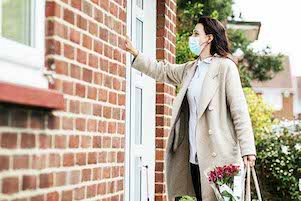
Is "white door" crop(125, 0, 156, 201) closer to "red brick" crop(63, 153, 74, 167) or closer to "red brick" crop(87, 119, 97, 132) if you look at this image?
"red brick" crop(87, 119, 97, 132)

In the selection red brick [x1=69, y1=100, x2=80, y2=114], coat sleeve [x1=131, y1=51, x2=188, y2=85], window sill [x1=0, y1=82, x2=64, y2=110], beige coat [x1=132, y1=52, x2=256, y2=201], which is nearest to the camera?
window sill [x1=0, y1=82, x2=64, y2=110]

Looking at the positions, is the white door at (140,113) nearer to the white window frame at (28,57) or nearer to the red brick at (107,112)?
the red brick at (107,112)

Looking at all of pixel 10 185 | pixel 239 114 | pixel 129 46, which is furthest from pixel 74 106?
pixel 239 114

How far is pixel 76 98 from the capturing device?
4070 mm

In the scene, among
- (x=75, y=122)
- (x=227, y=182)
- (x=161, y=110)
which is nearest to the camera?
(x=75, y=122)

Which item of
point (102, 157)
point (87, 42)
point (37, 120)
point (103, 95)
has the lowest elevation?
point (102, 157)

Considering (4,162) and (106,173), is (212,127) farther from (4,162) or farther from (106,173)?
(4,162)

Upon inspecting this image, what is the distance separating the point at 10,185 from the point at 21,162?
0.48 feet

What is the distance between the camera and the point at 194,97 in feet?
18.4

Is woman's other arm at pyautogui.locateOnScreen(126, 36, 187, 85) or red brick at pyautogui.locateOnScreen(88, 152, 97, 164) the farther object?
woman's other arm at pyautogui.locateOnScreen(126, 36, 187, 85)

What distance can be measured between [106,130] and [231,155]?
1220mm

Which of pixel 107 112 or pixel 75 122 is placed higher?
pixel 107 112

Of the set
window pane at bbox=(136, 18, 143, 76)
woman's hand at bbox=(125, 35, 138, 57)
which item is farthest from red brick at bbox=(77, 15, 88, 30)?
window pane at bbox=(136, 18, 143, 76)

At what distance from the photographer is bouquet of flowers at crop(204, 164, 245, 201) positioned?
16.7ft
